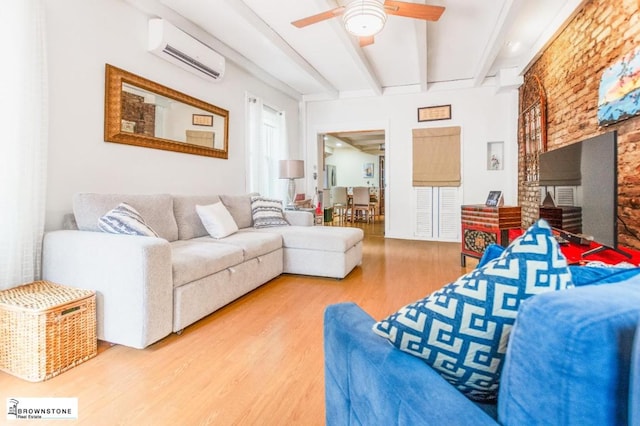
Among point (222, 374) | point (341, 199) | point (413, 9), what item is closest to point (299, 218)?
point (413, 9)

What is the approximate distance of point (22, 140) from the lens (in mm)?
2086

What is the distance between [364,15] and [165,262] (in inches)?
89.1

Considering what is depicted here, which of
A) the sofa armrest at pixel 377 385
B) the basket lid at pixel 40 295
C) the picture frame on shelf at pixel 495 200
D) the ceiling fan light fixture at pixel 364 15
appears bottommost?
the basket lid at pixel 40 295

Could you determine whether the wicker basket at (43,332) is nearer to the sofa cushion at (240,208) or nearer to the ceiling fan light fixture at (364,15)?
the sofa cushion at (240,208)

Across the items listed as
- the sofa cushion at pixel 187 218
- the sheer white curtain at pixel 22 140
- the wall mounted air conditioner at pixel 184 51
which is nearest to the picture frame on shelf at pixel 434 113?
the wall mounted air conditioner at pixel 184 51

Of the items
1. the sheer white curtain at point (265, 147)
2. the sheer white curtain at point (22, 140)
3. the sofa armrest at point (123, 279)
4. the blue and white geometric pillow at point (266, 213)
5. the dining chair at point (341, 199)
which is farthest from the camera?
the dining chair at point (341, 199)

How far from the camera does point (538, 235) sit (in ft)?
2.03

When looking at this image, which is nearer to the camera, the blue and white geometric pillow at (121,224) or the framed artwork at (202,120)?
the blue and white geometric pillow at (121,224)

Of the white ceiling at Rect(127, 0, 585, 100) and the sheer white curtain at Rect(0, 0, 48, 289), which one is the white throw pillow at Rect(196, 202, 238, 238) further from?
the white ceiling at Rect(127, 0, 585, 100)

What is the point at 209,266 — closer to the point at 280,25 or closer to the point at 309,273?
the point at 309,273

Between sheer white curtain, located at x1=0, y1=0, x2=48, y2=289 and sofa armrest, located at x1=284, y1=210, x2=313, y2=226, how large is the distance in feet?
8.38

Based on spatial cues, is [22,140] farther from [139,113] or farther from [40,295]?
[139,113]

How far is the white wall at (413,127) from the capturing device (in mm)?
5414

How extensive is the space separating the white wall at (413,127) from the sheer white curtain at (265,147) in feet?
2.94
